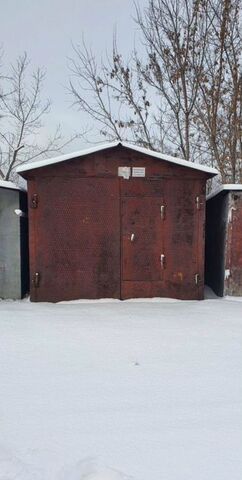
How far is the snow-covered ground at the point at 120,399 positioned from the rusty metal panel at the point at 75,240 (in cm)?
97

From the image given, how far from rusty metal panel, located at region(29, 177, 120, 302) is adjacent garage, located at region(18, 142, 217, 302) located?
1 cm

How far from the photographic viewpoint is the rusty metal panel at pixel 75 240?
4.85 m

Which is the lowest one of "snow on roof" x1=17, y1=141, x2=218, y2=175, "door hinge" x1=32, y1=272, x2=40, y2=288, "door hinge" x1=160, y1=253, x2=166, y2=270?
"door hinge" x1=32, y1=272, x2=40, y2=288

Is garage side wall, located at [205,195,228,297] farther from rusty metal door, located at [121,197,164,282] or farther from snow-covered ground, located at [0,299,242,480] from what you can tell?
snow-covered ground, located at [0,299,242,480]

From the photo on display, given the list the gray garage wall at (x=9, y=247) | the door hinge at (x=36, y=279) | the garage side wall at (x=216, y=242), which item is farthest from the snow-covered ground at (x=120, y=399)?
the garage side wall at (x=216, y=242)

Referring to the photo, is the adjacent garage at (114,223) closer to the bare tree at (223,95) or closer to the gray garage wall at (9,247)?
the gray garage wall at (9,247)

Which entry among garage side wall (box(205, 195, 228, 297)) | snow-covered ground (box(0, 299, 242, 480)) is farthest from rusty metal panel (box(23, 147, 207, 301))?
snow-covered ground (box(0, 299, 242, 480))

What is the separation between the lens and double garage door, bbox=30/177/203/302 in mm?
4852

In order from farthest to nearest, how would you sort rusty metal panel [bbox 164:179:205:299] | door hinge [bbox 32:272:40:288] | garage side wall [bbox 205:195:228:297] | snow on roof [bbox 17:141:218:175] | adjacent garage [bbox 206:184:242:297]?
garage side wall [bbox 205:195:228:297]
adjacent garage [bbox 206:184:242:297]
rusty metal panel [bbox 164:179:205:299]
door hinge [bbox 32:272:40:288]
snow on roof [bbox 17:141:218:175]

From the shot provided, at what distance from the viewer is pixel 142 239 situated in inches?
194

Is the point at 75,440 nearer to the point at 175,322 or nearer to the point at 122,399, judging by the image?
the point at 122,399

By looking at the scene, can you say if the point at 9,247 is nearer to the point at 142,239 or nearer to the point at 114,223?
the point at 114,223

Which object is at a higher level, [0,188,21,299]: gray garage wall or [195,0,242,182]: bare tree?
[195,0,242,182]: bare tree

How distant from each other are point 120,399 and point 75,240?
287 centimetres
